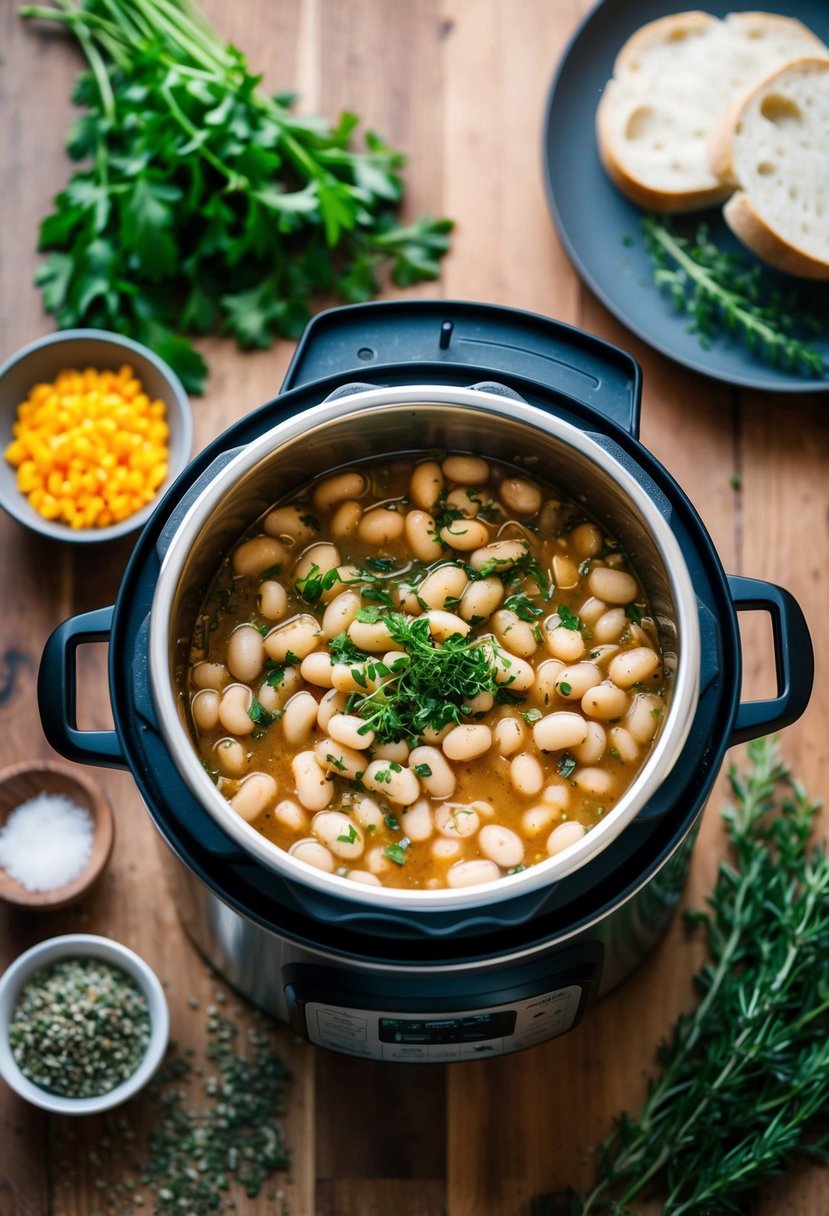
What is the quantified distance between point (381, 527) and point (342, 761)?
0.29 metres

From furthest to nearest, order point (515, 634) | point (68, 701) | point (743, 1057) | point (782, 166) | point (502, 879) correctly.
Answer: point (782, 166) < point (743, 1057) < point (515, 634) < point (68, 701) < point (502, 879)

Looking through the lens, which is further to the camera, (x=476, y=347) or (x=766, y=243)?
(x=766, y=243)

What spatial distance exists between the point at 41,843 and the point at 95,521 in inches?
18.7

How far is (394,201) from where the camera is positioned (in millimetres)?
2059

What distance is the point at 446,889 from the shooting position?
52.6 inches

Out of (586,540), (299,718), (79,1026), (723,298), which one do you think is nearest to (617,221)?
(723,298)

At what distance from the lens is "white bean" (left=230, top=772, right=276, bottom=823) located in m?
1.42

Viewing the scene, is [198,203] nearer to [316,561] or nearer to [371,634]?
[316,561]

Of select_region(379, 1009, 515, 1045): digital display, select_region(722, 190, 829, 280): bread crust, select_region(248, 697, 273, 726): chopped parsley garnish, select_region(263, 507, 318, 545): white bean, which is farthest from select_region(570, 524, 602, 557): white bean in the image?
select_region(722, 190, 829, 280): bread crust

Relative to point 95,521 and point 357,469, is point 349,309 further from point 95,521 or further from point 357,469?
point 95,521

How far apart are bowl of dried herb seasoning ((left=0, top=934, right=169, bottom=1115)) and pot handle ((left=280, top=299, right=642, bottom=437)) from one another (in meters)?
0.87

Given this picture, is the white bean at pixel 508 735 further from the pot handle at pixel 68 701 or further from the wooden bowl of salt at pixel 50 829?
the wooden bowl of salt at pixel 50 829

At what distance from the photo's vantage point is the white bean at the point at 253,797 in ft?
4.65

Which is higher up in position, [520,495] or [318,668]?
[520,495]
